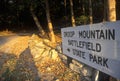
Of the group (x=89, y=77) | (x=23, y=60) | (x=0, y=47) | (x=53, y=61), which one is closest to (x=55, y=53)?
(x=53, y=61)

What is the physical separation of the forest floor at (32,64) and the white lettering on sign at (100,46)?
193 centimetres

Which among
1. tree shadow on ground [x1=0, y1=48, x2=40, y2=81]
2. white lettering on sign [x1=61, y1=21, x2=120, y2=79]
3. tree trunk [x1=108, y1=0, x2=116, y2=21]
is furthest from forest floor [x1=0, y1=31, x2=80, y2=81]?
tree trunk [x1=108, y1=0, x2=116, y2=21]

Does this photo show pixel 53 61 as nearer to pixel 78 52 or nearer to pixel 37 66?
pixel 37 66

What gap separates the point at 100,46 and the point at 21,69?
6.53 m

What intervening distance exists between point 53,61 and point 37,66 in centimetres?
76

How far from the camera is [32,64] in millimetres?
12500

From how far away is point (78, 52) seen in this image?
7.85 m

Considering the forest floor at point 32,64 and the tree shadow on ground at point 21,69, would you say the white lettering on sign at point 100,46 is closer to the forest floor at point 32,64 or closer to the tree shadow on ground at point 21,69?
the forest floor at point 32,64

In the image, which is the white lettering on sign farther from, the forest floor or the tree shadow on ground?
the tree shadow on ground

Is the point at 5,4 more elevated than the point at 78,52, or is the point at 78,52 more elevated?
the point at 5,4

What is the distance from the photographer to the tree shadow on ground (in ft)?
34.7

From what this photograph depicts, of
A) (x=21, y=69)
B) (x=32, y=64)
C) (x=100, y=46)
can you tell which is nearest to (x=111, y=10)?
(x=100, y=46)

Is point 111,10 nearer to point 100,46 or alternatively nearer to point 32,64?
point 100,46

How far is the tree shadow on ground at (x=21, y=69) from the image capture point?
10562 mm
